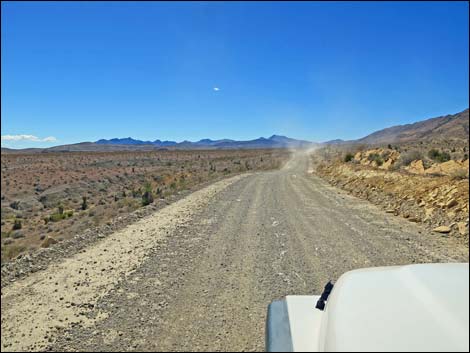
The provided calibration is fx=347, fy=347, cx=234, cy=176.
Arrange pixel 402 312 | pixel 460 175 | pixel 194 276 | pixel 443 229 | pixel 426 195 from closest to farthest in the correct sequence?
pixel 402 312, pixel 194 276, pixel 443 229, pixel 426 195, pixel 460 175

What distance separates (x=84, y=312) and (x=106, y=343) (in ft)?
2.90

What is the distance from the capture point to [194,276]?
5496 millimetres

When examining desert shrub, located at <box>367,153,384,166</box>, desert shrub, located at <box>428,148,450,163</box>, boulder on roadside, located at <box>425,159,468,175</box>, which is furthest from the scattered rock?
desert shrub, located at <box>367,153,384,166</box>

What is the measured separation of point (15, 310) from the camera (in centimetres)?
446

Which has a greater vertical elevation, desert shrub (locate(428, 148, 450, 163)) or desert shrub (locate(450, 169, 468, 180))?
desert shrub (locate(428, 148, 450, 163))

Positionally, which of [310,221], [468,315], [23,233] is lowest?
[23,233]

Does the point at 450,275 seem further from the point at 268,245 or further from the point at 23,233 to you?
the point at 23,233

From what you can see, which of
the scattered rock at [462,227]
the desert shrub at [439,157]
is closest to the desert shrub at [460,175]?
the scattered rock at [462,227]

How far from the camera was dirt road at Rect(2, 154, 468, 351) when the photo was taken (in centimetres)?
381

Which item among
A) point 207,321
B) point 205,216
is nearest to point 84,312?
point 207,321

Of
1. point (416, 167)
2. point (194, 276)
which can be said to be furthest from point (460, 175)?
point (194, 276)

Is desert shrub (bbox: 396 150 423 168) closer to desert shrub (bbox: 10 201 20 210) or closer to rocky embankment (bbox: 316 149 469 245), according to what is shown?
rocky embankment (bbox: 316 149 469 245)

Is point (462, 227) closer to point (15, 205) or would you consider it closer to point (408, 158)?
point (408, 158)

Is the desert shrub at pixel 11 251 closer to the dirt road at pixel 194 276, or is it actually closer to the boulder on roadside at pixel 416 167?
the dirt road at pixel 194 276
